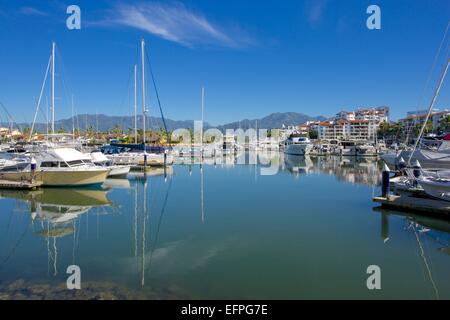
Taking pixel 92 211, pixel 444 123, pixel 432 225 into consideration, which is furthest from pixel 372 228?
pixel 444 123

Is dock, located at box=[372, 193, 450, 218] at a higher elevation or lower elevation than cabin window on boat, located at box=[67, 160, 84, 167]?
lower

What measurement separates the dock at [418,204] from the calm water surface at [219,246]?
0.50 meters

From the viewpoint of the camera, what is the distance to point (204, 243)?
12484 mm

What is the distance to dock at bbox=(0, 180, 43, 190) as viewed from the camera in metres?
23.0

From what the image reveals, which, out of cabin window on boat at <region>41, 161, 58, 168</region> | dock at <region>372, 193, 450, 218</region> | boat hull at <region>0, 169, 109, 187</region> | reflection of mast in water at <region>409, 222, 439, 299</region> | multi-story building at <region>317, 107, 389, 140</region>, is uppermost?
multi-story building at <region>317, 107, 389, 140</region>

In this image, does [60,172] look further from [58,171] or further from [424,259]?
[424,259]

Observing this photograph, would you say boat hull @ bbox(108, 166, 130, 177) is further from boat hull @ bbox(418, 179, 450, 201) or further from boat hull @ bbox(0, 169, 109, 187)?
boat hull @ bbox(418, 179, 450, 201)

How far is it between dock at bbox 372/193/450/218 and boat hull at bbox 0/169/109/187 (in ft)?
57.9

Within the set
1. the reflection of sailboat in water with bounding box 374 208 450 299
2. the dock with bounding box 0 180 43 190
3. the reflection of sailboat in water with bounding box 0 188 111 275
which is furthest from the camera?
the dock with bounding box 0 180 43 190

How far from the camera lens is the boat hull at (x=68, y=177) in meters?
23.4

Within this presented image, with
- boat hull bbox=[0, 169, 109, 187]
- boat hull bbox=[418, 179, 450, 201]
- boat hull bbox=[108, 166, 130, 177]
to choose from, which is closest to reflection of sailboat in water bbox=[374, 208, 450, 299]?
boat hull bbox=[418, 179, 450, 201]

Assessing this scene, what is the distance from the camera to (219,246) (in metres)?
12.1

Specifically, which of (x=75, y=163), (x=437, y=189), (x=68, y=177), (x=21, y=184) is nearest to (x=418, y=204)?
(x=437, y=189)

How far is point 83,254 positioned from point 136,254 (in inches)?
68.6
